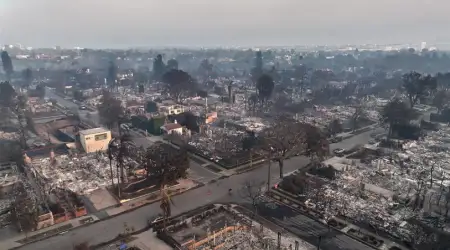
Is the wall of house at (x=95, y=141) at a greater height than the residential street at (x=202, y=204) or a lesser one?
greater

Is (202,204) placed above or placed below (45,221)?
below

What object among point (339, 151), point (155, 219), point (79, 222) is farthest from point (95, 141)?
point (339, 151)

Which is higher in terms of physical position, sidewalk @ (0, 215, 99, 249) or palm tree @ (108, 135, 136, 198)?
palm tree @ (108, 135, 136, 198)

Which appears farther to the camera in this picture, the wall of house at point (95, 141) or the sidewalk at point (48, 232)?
the wall of house at point (95, 141)

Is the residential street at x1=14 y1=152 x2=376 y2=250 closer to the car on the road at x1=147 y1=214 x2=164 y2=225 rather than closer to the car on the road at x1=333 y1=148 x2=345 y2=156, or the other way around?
the car on the road at x1=147 y1=214 x2=164 y2=225

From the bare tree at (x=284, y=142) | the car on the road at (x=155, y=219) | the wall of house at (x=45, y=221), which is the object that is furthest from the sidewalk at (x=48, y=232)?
the bare tree at (x=284, y=142)

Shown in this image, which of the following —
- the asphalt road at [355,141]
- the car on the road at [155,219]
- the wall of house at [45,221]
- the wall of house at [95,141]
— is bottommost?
the car on the road at [155,219]

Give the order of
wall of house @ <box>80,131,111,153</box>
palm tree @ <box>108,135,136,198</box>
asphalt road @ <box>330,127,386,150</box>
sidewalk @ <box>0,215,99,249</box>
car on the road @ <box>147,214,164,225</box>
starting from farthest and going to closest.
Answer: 1. asphalt road @ <box>330,127,386,150</box>
2. wall of house @ <box>80,131,111,153</box>
3. palm tree @ <box>108,135,136,198</box>
4. car on the road @ <box>147,214,164,225</box>
5. sidewalk @ <box>0,215,99,249</box>

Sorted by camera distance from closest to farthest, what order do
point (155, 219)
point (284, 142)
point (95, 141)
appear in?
1. point (155, 219)
2. point (284, 142)
3. point (95, 141)

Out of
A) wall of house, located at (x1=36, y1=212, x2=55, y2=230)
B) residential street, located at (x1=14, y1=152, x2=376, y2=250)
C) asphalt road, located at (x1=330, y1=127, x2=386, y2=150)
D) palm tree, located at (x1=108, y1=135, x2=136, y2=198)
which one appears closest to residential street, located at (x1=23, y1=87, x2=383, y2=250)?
residential street, located at (x1=14, y1=152, x2=376, y2=250)

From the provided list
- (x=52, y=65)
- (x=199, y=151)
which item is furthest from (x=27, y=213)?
(x=52, y=65)

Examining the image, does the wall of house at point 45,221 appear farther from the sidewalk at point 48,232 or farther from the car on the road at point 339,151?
the car on the road at point 339,151

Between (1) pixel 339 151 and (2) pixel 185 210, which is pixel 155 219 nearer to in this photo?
(2) pixel 185 210
